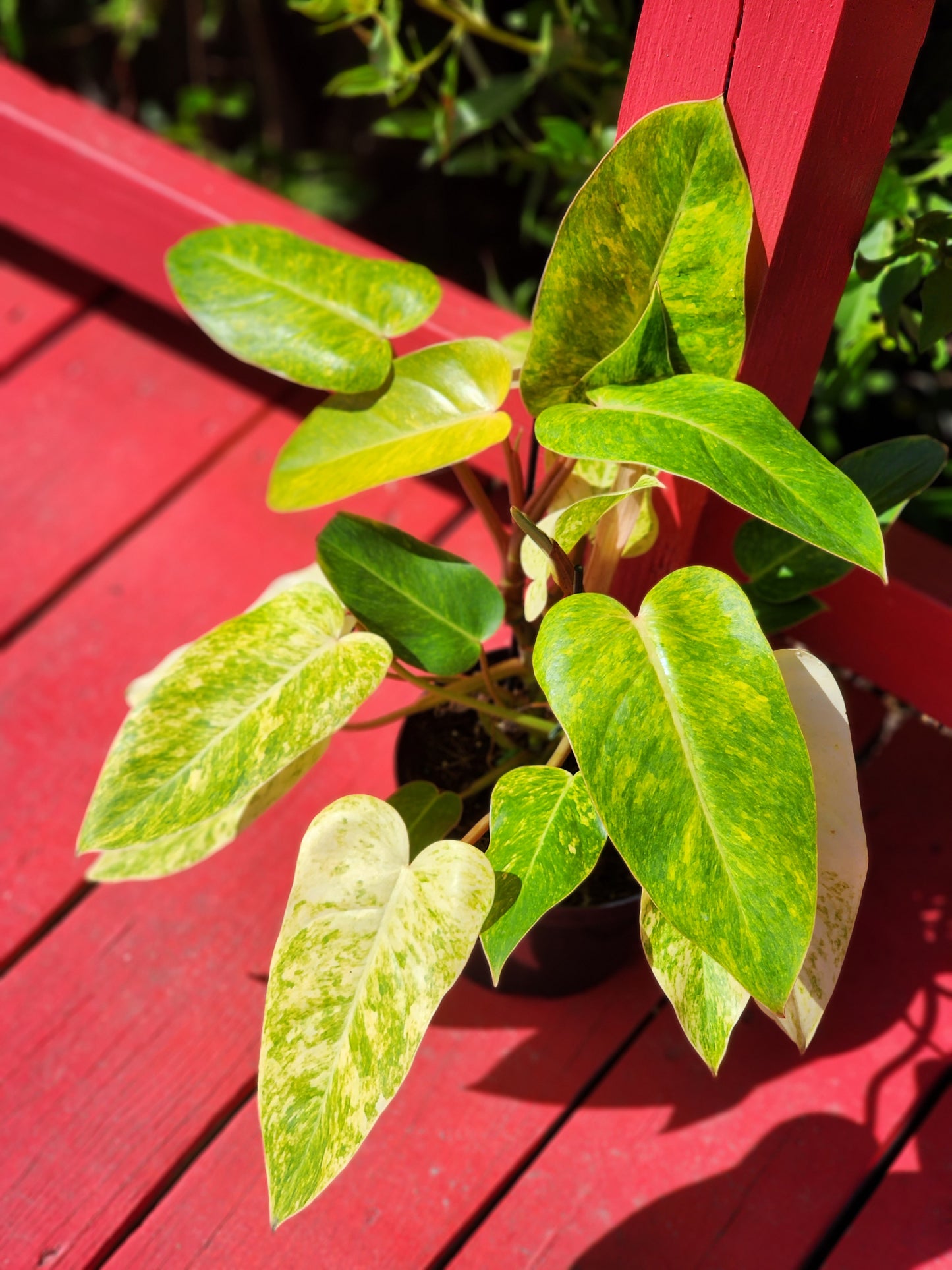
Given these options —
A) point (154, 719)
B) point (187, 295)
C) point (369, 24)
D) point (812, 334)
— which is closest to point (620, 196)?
point (812, 334)

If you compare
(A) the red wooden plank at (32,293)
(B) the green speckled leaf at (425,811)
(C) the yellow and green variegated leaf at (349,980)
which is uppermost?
(C) the yellow and green variegated leaf at (349,980)

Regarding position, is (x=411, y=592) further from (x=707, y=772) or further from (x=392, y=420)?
(x=707, y=772)

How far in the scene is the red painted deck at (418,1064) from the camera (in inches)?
32.4

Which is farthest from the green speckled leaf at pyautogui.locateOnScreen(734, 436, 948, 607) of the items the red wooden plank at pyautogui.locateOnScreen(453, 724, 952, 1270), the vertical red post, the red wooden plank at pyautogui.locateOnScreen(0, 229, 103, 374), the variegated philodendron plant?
the red wooden plank at pyautogui.locateOnScreen(0, 229, 103, 374)

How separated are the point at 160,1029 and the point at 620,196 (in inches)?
28.1

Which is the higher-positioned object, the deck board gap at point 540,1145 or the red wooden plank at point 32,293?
the red wooden plank at point 32,293

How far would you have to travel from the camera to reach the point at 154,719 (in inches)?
25.9

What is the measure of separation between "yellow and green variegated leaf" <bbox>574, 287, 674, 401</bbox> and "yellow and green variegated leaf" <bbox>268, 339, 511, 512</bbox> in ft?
0.26

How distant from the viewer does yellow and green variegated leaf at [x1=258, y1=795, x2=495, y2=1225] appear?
58 cm

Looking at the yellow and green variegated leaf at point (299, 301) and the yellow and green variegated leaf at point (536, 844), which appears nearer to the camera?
the yellow and green variegated leaf at point (536, 844)

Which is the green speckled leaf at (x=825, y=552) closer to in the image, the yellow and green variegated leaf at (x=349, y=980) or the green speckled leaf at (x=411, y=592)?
the green speckled leaf at (x=411, y=592)

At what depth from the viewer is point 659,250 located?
0.62m

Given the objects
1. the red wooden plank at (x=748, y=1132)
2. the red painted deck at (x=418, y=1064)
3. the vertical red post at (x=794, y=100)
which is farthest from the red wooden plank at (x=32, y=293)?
the red wooden plank at (x=748, y=1132)

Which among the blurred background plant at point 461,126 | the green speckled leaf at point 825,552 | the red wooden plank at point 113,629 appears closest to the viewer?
the green speckled leaf at point 825,552
